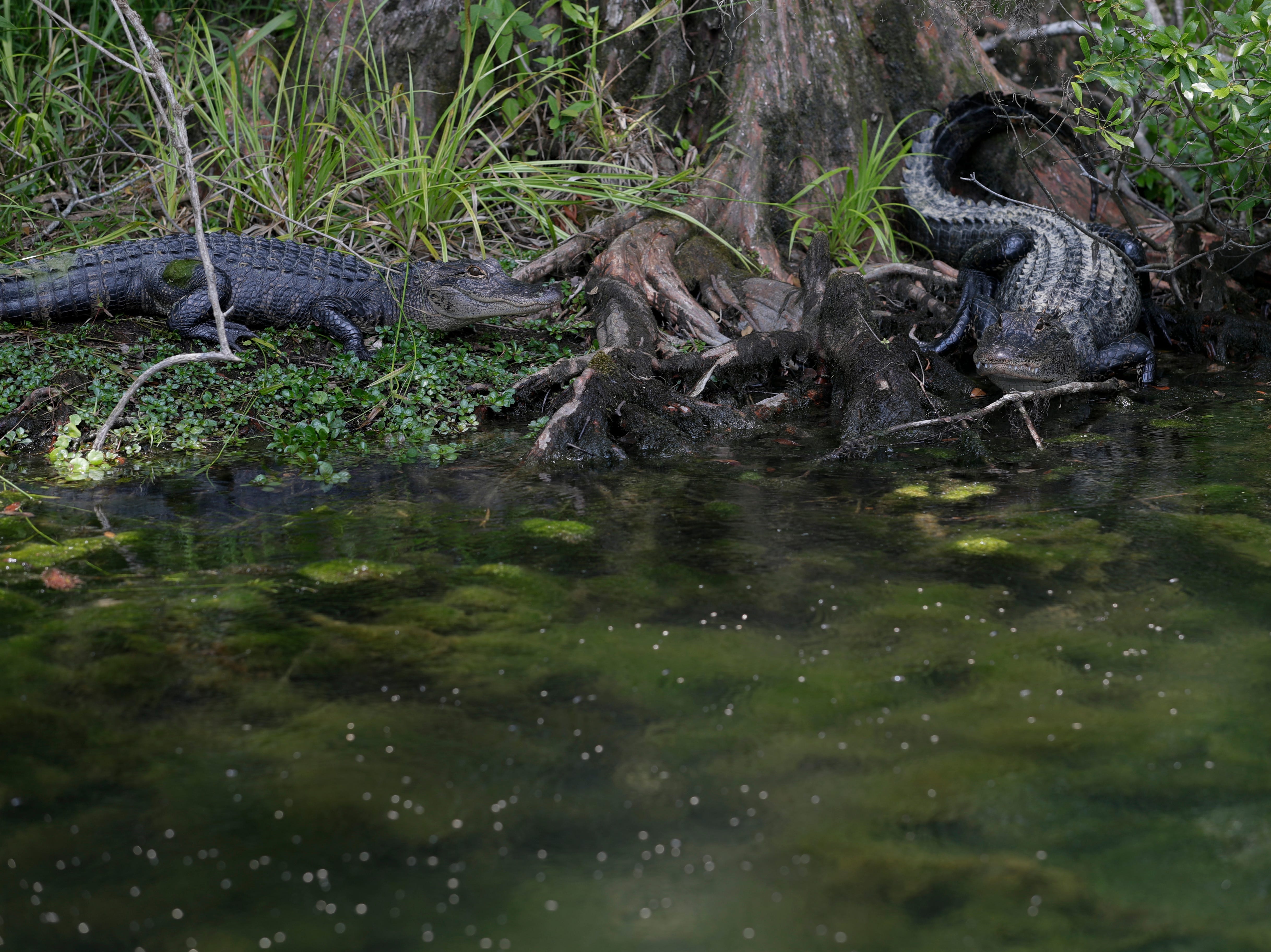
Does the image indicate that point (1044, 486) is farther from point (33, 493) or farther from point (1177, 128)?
point (33, 493)

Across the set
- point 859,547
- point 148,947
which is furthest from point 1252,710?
point 148,947

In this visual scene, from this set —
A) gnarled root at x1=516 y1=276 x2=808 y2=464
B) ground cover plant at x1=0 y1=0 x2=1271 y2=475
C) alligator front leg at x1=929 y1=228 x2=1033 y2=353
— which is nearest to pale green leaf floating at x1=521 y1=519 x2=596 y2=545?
gnarled root at x1=516 y1=276 x2=808 y2=464

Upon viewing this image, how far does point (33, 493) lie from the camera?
3.54 metres

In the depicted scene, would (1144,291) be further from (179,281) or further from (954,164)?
(179,281)

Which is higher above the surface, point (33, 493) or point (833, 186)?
point (833, 186)

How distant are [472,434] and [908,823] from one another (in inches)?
120

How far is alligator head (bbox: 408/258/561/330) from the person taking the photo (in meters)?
4.96

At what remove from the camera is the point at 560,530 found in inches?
125

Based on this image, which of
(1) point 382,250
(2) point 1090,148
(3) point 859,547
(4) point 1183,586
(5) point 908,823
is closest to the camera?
(5) point 908,823

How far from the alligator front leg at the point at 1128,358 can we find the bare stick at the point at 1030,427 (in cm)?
112

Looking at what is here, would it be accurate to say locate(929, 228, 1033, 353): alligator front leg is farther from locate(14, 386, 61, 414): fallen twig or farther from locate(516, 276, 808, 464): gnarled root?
locate(14, 386, 61, 414): fallen twig

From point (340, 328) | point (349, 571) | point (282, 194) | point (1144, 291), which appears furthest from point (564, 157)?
point (349, 571)

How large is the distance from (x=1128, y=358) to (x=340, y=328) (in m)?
4.19

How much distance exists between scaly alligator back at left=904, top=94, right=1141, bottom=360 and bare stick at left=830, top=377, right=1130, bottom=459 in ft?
2.03
